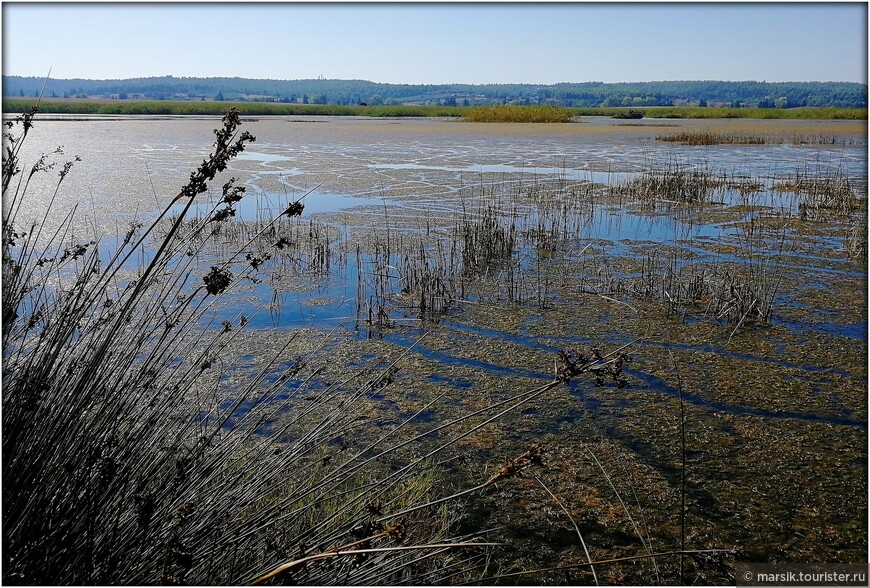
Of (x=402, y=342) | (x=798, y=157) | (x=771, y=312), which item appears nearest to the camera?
(x=402, y=342)

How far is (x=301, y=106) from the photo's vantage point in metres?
34.4

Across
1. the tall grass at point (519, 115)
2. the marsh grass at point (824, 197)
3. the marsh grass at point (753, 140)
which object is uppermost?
the tall grass at point (519, 115)

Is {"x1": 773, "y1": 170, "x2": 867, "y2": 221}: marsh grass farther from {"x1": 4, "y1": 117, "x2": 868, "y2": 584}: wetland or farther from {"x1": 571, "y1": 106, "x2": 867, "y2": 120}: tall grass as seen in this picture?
{"x1": 571, "y1": 106, "x2": 867, "y2": 120}: tall grass

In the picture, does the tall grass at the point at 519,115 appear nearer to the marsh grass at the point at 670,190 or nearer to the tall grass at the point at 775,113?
the tall grass at the point at 775,113

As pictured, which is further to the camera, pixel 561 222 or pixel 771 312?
pixel 561 222

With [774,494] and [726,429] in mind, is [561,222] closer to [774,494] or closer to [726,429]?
[726,429]

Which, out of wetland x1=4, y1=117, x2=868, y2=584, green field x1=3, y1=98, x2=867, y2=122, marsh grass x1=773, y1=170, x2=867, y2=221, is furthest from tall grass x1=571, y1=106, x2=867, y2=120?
wetland x1=4, y1=117, x2=868, y2=584

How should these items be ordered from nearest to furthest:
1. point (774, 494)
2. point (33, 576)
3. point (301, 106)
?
Result: point (33, 576), point (774, 494), point (301, 106)

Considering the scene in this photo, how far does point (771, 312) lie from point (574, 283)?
4.74 ft


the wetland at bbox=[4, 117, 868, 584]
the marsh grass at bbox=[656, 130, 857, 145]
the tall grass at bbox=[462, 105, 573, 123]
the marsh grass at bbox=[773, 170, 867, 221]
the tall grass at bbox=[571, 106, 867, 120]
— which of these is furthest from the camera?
the tall grass at bbox=[571, 106, 867, 120]

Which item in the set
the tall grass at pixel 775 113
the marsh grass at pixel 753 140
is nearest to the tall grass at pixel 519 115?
the tall grass at pixel 775 113

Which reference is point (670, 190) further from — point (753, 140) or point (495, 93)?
point (495, 93)

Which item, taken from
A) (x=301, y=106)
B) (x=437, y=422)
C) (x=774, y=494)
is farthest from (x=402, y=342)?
(x=301, y=106)

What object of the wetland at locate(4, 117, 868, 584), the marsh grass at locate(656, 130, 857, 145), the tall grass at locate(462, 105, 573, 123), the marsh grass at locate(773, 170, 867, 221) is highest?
the tall grass at locate(462, 105, 573, 123)
